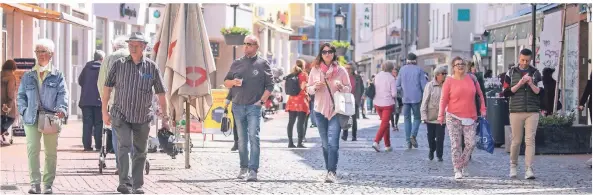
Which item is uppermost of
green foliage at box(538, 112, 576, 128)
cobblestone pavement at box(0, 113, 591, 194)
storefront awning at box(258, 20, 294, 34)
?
storefront awning at box(258, 20, 294, 34)

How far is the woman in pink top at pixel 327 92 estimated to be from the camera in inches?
573

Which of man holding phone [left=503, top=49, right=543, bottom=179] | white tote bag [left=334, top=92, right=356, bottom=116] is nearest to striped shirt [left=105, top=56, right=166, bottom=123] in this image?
white tote bag [left=334, top=92, right=356, bottom=116]

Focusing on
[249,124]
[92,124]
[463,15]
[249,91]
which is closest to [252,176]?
[249,124]

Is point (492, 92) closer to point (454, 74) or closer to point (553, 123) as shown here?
point (553, 123)

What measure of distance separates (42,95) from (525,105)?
17.3 ft

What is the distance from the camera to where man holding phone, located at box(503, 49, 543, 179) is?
1505cm

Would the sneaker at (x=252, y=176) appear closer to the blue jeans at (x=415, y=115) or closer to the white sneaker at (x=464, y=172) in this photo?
the white sneaker at (x=464, y=172)

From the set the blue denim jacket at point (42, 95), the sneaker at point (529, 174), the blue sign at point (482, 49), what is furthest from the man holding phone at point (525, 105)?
the blue sign at point (482, 49)

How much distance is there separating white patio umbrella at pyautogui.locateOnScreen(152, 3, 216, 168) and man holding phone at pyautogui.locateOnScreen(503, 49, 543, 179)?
3.43 m

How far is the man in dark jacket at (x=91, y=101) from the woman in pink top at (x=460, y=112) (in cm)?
568

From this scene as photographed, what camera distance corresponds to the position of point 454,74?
1572 centimetres

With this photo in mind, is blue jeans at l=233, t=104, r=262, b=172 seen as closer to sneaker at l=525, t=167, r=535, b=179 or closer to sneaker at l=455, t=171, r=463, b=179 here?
sneaker at l=455, t=171, r=463, b=179

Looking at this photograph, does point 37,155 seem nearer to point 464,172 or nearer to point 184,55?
point 184,55

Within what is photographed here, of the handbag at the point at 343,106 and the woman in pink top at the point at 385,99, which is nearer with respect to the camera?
the handbag at the point at 343,106
